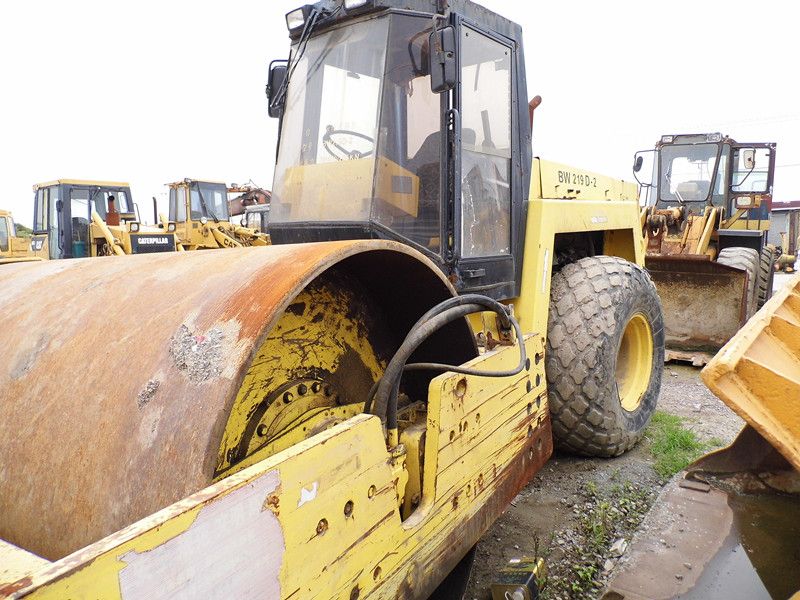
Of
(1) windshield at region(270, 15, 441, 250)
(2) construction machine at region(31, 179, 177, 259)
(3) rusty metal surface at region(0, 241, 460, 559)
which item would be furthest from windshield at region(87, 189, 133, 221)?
(3) rusty metal surface at region(0, 241, 460, 559)

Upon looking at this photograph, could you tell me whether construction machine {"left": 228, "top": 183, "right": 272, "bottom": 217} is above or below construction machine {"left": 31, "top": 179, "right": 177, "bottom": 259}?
above

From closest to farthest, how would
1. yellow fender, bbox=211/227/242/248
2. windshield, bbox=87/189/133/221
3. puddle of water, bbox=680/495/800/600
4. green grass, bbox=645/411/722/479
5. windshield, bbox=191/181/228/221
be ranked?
1. puddle of water, bbox=680/495/800/600
2. green grass, bbox=645/411/722/479
3. yellow fender, bbox=211/227/242/248
4. windshield, bbox=87/189/133/221
5. windshield, bbox=191/181/228/221

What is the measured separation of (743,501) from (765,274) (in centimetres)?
620

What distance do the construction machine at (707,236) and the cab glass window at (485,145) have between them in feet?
11.2

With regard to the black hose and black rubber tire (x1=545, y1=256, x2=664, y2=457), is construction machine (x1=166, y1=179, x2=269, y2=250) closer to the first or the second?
black rubber tire (x1=545, y1=256, x2=664, y2=457)

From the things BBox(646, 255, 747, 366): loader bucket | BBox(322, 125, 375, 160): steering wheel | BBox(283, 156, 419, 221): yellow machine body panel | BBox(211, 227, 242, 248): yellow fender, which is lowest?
BBox(646, 255, 747, 366): loader bucket

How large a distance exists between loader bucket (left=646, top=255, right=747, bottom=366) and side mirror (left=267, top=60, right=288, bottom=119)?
4.16 m

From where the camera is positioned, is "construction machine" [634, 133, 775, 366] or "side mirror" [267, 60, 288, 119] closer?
"side mirror" [267, 60, 288, 119]

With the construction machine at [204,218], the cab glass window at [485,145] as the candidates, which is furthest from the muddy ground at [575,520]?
the construction machine at [204,218]

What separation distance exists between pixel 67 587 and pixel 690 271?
5.86 metres

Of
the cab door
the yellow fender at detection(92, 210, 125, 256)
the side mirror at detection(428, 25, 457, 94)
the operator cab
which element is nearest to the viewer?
the side mirror at detection(428, 25, 457, 94)

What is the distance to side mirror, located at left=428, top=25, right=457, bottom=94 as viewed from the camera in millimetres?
2139

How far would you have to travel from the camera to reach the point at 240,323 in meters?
1.28

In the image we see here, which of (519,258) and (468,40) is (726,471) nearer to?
(519,258)
